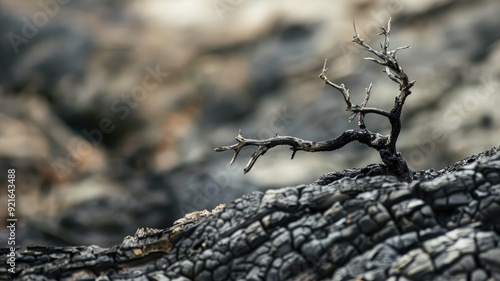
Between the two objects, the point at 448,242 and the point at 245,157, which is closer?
the point at 448,242

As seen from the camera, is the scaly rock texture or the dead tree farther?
the dead tree

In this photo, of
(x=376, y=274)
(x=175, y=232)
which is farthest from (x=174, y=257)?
(x=376, y=274)

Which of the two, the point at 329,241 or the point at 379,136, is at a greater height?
the point at 379,136

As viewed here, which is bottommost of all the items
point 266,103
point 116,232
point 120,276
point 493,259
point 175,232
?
point 493,259

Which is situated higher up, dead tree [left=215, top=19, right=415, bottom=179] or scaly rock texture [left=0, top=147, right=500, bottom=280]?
dead tree [left=215, top=19, right=415, bottom=179]

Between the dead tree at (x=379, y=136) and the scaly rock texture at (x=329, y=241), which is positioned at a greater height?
the dead tree at (x=379, y=136)

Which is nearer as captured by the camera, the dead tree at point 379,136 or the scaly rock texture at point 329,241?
the scaly rock texture at point 329,241

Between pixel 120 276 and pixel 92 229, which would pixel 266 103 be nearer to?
pixel 92 229

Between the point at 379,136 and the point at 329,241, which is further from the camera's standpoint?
the point at 379,136
